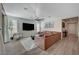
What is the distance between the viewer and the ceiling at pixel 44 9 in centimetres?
162

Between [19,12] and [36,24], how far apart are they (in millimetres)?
378

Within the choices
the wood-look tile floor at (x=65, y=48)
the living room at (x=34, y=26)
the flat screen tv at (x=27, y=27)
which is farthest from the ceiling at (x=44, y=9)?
the wood-look tile floor at (x=65, y=48)

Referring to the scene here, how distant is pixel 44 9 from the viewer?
1.66 m

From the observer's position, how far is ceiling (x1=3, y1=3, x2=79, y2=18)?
162 centimetres

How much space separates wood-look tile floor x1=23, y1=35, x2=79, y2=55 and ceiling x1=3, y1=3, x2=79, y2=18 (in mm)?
440

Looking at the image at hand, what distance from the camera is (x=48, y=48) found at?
1.65 metres

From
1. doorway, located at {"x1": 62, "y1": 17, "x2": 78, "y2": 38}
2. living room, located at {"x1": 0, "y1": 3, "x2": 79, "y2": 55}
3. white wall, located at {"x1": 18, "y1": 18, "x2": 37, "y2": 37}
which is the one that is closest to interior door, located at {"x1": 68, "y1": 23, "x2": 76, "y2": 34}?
doorway, located at {"x1": 62, "y1": 17, "x2": 78, "y2": 38}

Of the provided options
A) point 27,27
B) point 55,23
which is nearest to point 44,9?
point 55,23

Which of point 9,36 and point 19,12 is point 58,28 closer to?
A: point 19,12

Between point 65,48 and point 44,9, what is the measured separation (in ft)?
2.64

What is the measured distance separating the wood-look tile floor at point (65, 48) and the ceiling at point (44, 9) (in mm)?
440

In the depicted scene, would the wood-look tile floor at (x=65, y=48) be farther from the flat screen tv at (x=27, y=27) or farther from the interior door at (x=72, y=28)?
the flat screen tv at (x=27, y=27)

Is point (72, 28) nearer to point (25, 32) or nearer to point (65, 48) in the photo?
point (65, 48)

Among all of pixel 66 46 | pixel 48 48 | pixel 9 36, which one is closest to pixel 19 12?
pixel 9 36
